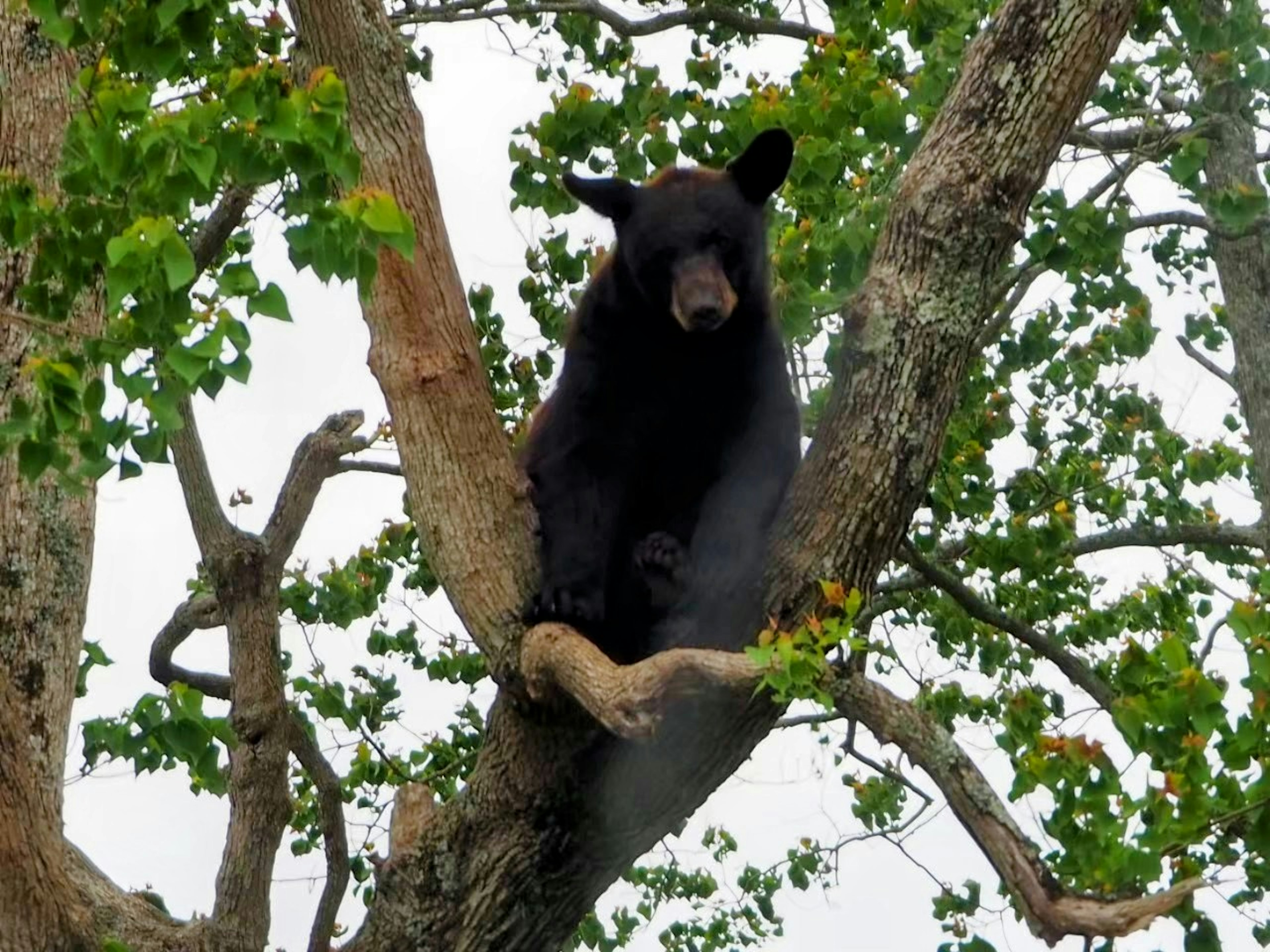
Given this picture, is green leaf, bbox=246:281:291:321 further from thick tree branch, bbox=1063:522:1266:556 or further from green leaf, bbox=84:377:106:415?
thick tree branch, bbox=1063:522:1266:556

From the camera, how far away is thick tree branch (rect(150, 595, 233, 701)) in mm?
8102

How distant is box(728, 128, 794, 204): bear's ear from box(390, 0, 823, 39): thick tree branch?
10.7 feet

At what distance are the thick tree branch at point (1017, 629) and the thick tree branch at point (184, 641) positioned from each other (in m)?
3.39

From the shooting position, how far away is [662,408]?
5867mm

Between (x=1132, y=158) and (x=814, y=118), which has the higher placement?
(x=1132, y=158)

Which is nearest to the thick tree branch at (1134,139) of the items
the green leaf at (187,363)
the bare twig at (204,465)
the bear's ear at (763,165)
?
the bear's ear at (763,165)

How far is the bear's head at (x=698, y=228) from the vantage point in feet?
19.1

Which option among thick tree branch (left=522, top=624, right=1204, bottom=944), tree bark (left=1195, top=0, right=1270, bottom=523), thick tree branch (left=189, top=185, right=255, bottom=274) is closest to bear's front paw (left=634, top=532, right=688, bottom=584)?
thick tree branch (left=522, top=624, right=1204, bottom=944)

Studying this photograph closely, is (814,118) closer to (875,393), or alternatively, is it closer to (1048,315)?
(875,393)

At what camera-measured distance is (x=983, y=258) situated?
177 inches

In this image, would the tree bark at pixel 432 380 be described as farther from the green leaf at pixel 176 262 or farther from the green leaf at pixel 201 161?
the green leaf at pixel 176 262

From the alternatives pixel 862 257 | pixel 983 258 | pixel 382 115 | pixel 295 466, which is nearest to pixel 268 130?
pixel 382 115

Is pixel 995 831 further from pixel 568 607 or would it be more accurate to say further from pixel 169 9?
pixel 169 9

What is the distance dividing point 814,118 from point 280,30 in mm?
3013
